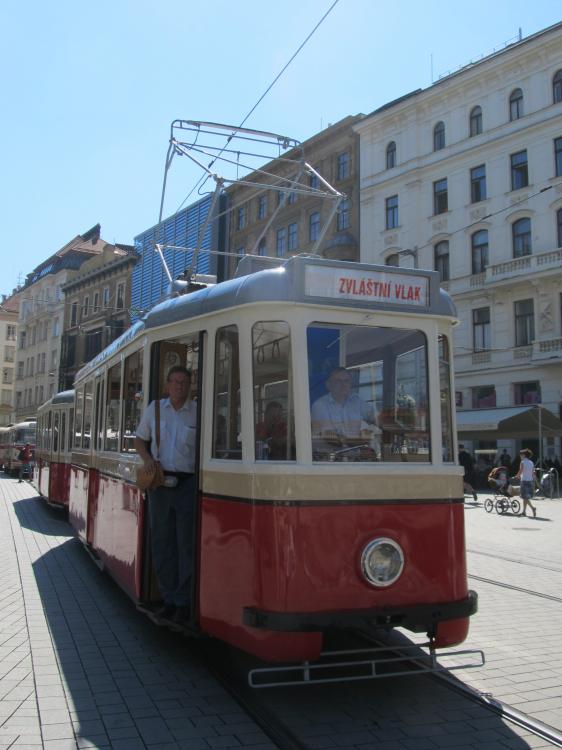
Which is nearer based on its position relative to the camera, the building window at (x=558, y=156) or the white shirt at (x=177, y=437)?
the white shirt at (x=177, y=437)

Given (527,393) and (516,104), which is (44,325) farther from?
(527,393)

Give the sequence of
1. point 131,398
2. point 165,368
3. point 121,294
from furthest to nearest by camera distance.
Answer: point 121,294 → point 131,398 → point 165,368

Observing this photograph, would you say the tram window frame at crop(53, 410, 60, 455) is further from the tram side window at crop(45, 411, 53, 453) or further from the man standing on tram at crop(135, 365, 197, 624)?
the man standing on tram at crop(135, 365, 197, 624)

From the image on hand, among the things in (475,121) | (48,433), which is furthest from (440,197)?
(48,433)

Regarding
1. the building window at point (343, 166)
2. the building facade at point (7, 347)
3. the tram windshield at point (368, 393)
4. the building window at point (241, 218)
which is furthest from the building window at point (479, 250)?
the building facade at point (7, 347)

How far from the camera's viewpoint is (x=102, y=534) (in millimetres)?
7457

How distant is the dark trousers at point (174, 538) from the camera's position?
4.99m

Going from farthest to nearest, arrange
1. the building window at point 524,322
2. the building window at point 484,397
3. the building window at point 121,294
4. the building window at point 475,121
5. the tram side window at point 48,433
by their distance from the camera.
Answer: the building window at point 121,294, the building window at point 475,121, the building window at point 484,397, the building window at point 524,322, the tram side window at point 48,433

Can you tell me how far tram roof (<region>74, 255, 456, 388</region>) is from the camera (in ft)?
14.7

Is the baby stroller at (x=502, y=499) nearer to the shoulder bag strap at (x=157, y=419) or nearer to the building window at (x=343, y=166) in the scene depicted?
the shoulder bag strap at (x=157, y=419)

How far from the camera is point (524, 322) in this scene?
30328 mm

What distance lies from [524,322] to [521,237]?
143 inches

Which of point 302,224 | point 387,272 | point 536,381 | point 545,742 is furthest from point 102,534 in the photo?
point 302,224

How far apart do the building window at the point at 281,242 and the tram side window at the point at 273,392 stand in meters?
38.4
